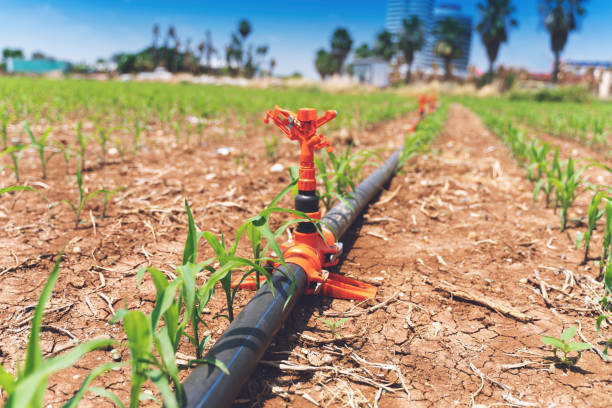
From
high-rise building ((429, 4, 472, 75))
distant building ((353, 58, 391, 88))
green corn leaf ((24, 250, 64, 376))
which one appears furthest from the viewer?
high-rise building ((429, 4, 472, 75))

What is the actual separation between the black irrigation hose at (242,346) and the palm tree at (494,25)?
4708 cm

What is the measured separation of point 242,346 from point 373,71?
74.9m

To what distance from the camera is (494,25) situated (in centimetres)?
4250

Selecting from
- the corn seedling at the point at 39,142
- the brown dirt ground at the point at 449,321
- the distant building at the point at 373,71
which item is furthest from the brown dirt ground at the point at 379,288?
the distant building at the point at 373,71

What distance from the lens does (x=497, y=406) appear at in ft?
3.85

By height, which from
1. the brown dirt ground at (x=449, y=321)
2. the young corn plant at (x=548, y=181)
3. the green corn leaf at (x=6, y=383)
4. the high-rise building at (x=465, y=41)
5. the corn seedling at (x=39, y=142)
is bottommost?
the brown dirt ground at (x=449, y=321)

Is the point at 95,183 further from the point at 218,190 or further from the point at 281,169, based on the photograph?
the point at 281,169

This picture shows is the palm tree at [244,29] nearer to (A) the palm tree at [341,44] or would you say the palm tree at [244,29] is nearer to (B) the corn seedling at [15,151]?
(A) the palm tree at [341,44]

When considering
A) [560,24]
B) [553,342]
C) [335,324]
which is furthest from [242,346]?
[560,24]

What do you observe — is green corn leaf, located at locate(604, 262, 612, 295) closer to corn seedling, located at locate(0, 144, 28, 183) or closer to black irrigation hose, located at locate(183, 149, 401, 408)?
black irrigation hose, located at locate(183, 149, 401, 408)

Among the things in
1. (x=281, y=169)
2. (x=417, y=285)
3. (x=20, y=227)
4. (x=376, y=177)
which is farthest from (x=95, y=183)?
(x=417, y=285)

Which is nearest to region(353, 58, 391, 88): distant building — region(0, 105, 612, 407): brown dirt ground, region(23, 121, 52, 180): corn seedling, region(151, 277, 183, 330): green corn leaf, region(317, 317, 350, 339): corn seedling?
region(0, 105, 612, 407): brown dirt ground

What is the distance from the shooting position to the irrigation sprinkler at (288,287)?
3.26ft

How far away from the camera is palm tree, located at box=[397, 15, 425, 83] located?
50.4 m
